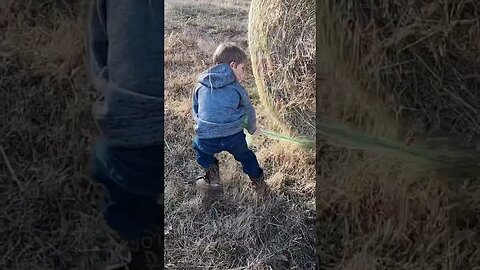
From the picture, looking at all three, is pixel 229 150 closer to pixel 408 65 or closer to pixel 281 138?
pixel 281 138

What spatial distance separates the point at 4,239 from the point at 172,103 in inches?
29.1

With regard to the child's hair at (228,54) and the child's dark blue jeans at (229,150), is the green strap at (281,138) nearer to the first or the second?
the child's dark blue jeans at (229,150)

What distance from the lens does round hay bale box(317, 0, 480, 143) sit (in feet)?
8.11

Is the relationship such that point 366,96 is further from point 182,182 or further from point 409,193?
point 182,182

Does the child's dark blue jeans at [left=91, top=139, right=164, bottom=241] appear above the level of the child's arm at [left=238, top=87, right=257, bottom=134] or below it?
below

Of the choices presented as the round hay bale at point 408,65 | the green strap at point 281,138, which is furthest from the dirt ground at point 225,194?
the round hay bale at point 408,65

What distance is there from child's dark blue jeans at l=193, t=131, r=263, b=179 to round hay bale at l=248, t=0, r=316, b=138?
0.16 metres

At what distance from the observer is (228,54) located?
2.60 meters

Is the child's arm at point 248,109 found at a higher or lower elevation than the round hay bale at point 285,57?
lower

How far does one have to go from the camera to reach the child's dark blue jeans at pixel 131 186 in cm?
257

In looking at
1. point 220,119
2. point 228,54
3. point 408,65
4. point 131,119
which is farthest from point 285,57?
point 131,119

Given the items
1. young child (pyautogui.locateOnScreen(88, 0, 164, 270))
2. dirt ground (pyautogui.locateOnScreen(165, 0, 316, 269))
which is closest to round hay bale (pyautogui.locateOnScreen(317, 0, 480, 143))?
dirt ground (pyautogui.locateOnScreen(165, 0, 316, 269))

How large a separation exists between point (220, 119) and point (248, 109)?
0.11 meters

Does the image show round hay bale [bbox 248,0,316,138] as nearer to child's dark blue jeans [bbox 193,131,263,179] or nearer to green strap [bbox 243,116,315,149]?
green strap [bbox 243,116,315,149]
